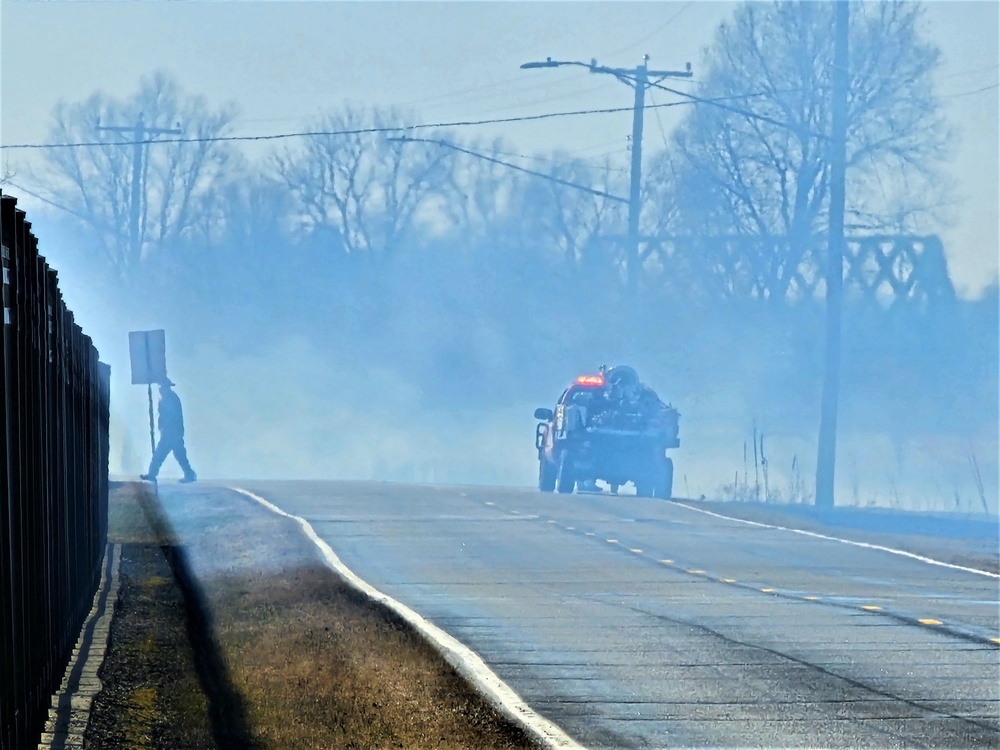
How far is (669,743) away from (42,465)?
329 cm

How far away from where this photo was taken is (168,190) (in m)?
73.0

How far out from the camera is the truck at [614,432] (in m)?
36.8

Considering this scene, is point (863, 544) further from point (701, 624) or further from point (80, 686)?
point (80, 686)

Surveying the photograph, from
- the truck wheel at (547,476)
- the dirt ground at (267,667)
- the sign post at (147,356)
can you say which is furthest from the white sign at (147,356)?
the dirt ground at (267,667)

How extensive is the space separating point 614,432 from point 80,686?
2689cm

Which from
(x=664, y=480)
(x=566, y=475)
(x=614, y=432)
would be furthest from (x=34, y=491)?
(x=664, y=480)

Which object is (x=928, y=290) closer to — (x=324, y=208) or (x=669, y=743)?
(x=324, y=208)

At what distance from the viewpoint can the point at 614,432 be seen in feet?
121

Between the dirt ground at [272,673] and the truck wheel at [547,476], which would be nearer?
the dirt ground at [272,673]

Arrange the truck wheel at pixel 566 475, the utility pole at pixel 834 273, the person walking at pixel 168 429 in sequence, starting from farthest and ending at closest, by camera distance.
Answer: the truck wheel at pixel 566 475, the utility pole at pixel 834 273, the person walking at pixel 168 429

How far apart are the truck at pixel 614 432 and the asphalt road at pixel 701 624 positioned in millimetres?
9284

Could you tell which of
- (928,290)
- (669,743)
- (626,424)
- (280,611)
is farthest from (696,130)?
(669,743)

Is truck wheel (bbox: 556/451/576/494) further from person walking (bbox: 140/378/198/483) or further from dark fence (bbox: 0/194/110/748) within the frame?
dark fence (bbox: 0/194/110/748)

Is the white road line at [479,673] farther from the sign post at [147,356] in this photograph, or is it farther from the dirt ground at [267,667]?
the sign post at [147,356]
